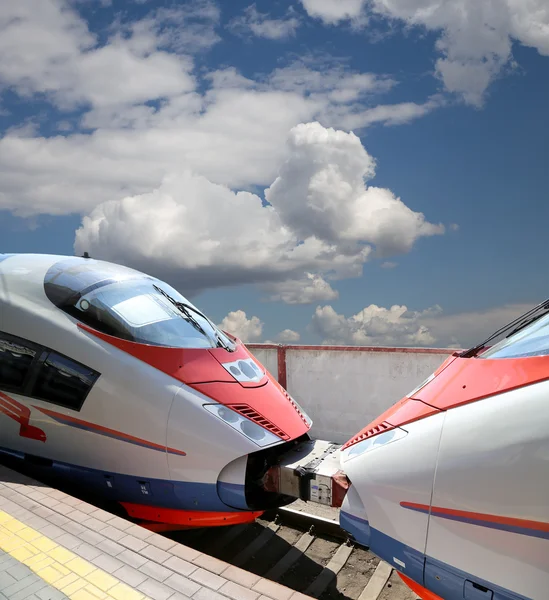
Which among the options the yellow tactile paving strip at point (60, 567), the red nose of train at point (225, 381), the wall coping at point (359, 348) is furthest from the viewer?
the wall coping at point (359, 348)

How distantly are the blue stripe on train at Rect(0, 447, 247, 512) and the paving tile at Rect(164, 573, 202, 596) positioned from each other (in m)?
1.06

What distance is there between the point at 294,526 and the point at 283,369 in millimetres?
4256

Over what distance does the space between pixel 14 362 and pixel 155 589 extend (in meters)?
3.31

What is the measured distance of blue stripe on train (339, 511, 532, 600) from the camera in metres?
3.18

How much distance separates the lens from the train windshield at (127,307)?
5598 millimetres

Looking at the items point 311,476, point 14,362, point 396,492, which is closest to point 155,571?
point 311,476

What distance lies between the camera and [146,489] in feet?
16.9

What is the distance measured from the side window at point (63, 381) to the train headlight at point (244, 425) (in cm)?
137

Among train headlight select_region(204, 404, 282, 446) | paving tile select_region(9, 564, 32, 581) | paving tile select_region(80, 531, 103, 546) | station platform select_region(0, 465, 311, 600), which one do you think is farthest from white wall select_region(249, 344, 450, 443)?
paving tile select_region(9, 564, 32, 581)

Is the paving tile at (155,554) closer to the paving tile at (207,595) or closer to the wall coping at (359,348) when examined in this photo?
the paving tile at (207,595)

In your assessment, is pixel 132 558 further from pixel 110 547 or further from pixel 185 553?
pixel 185 553

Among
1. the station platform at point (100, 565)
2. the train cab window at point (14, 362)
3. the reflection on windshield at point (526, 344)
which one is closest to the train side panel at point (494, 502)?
the reflection on windshield at point (526, 344)

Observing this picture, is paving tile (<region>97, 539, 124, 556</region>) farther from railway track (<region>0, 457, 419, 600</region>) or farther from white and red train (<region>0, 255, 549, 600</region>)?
railway track (<region>0, 457, 419, 600</region>)

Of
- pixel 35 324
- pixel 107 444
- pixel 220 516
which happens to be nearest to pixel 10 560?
pixel 107 444
